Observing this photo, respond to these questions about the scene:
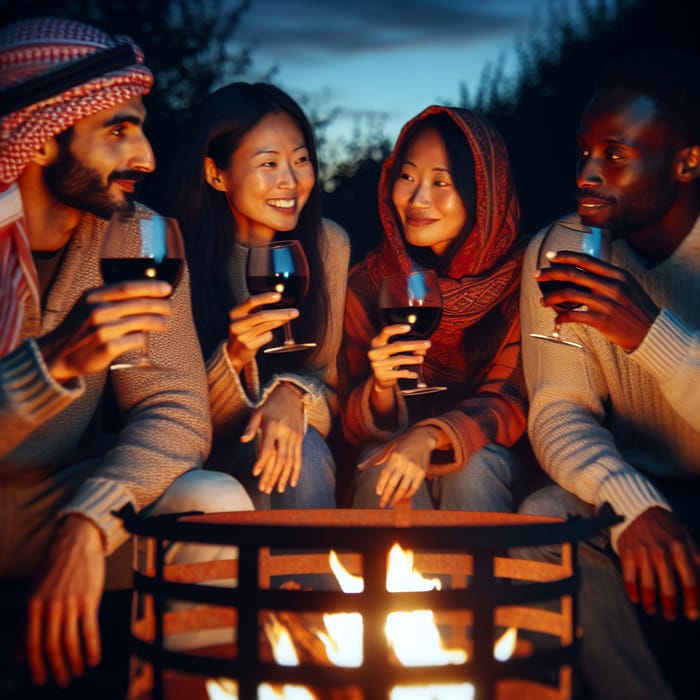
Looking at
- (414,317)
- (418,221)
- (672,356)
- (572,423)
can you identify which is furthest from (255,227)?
(672,356)

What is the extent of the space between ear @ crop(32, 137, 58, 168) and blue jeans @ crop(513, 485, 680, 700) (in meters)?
1.97

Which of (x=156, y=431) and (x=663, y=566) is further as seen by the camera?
(x=156, y=431)

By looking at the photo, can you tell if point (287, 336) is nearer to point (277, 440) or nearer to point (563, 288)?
point (277, 440)

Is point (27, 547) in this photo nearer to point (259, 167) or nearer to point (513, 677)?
point (513, 677)

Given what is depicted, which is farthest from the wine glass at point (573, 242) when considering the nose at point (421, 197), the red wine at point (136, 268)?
the nose at point (421, 197)

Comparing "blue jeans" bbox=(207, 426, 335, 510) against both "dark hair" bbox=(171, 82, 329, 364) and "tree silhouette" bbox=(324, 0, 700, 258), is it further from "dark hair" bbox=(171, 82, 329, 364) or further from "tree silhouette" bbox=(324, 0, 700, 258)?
"tree silhouette" bbox=(324, 0, 700, 258)

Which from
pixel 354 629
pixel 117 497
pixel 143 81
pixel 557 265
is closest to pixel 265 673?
pixel 354 629

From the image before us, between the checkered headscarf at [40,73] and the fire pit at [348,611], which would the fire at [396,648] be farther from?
the checkered headscarf at [40,73]

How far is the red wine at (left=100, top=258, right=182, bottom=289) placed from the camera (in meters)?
2.70

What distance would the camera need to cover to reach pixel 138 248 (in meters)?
2.68

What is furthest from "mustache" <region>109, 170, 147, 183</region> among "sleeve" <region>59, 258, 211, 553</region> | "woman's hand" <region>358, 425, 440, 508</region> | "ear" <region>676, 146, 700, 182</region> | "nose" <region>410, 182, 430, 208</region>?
"ear" <region>676, 146, 700, 182</region>

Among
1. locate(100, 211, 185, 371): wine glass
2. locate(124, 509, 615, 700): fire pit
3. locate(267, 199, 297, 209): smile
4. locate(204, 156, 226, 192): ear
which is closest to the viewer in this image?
locate(124, 509, 615, 700): fire pit

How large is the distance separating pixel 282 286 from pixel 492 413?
1.13 meters

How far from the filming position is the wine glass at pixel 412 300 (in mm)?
3174
